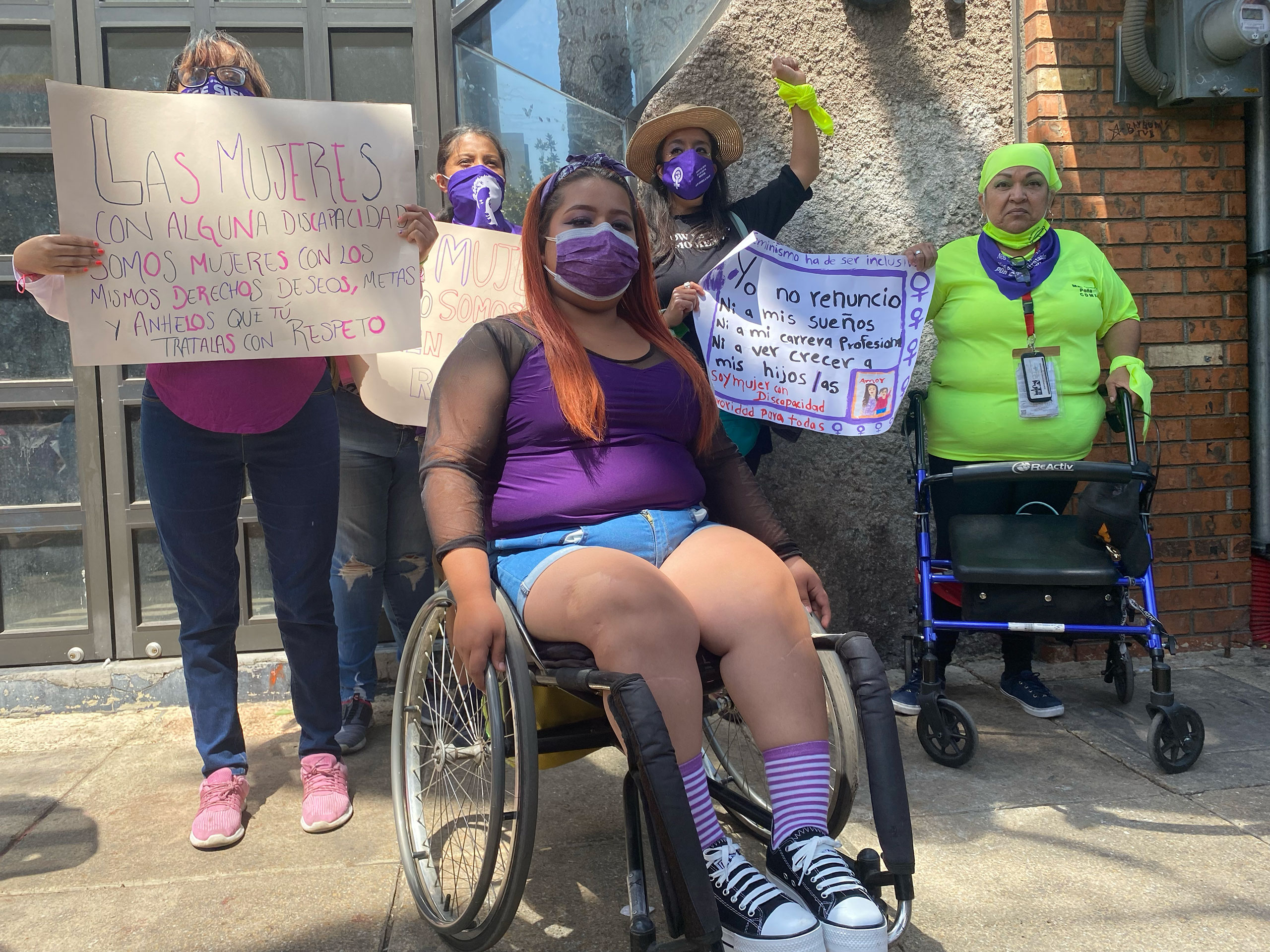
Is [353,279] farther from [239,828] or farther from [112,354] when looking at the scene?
[239,828]

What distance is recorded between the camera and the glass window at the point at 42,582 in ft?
12.7

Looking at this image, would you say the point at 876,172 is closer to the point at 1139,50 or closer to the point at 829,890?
the point at 1139,50

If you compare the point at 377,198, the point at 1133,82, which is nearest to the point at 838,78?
the point at 1133,82

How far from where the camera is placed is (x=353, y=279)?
8.83 ft

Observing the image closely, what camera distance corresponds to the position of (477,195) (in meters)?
3.13

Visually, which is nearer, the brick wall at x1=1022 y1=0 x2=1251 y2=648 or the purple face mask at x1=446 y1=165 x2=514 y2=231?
the purple face mask at x1=446 y1=165 x2=514 y2=231

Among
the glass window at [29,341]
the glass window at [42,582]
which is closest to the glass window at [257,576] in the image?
Answer: the glass window at [42,582]

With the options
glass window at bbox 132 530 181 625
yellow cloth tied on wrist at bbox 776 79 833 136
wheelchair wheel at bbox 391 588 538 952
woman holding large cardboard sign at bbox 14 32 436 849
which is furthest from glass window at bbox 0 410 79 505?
yellow cloth tied on wrist at bbox 776 79 833 136

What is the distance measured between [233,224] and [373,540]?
1186mm

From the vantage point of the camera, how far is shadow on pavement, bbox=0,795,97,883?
8.35 ft

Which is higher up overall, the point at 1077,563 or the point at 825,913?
the point at 1077,563

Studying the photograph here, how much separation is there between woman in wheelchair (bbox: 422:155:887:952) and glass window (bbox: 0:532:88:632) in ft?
8.39

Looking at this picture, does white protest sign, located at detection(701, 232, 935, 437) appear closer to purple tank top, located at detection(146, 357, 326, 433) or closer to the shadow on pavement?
purple tank top, located at detection(146, 357, 326, 433)

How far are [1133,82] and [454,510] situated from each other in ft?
11.2
